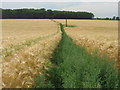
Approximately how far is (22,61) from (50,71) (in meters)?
1.50

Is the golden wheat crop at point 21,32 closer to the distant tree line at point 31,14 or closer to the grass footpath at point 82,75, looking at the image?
the grass footpath at point 82,75

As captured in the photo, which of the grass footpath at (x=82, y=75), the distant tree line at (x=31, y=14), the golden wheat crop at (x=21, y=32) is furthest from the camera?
the distant tree line at (x=31, y=14)

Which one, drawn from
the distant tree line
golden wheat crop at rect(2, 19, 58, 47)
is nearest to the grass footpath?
golden wheat crop at rect(2, 19, 58, 47)

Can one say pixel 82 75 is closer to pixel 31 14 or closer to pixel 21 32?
pixel 21 32

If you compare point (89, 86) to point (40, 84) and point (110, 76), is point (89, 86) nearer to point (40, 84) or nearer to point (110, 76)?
point (40, 84)

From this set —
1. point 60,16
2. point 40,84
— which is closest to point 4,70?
point 40,84

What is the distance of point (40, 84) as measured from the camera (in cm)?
668

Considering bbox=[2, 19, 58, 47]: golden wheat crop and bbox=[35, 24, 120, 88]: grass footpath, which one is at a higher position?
bbox=[35, 24, 120, 88]: grass footpath

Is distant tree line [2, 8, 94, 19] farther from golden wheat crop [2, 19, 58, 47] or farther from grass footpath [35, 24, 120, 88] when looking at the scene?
grass footpath [35, 24, 120, 88]

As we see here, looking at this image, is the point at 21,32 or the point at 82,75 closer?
the point at 82,75

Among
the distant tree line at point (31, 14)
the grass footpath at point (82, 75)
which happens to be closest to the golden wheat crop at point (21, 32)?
the grass footpath at point (82, 75)

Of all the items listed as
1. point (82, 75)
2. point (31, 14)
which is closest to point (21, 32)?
point (82, 75)

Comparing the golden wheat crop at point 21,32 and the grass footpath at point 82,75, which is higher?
the grass footpath at point 82,75

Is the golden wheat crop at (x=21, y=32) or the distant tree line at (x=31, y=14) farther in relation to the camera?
the distant tree line at (x=31, y=14)
